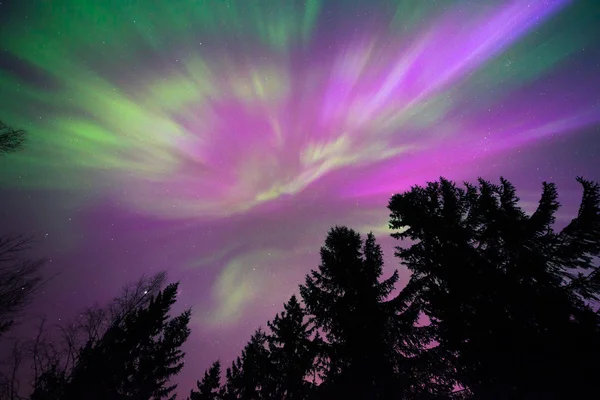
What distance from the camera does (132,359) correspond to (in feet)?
59.2

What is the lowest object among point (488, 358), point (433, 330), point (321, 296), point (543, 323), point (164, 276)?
point (488, 358)

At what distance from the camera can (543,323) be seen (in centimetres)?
686

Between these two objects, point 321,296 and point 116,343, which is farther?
point 116,343

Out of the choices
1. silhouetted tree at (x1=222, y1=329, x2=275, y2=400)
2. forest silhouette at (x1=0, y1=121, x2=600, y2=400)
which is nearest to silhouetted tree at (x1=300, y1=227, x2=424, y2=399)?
forest silhouette at (x1=0, y1=121, x2=600, y2=400)

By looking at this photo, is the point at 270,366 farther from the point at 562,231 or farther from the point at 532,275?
the point at 562,231

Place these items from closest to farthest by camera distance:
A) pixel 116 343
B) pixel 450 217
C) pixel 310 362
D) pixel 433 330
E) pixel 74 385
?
pixel 433 330, pixel 450 217, pixel 310 362, pixel 74 385, pixel 116 343

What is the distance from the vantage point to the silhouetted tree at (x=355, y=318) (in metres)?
8.79

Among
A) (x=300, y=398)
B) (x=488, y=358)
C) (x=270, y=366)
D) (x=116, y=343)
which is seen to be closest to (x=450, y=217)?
(x=488, y=358)

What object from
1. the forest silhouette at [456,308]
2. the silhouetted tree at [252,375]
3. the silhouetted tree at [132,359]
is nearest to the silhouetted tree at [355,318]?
the forest silhouette at [456,308]

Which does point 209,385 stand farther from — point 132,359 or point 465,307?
point 465,307

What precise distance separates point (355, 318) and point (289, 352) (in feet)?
25.9

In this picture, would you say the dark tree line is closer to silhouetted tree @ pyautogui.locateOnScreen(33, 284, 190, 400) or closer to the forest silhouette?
the forest silhouette

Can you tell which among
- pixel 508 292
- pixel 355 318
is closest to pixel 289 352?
pixel 355 318

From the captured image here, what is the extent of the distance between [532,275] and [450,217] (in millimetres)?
3348
